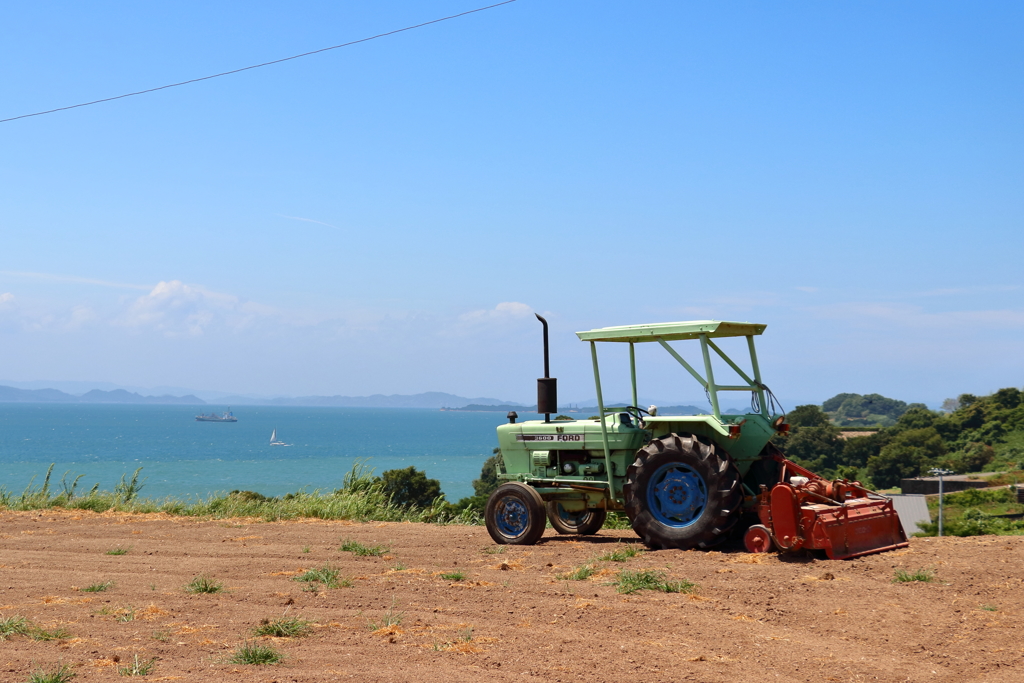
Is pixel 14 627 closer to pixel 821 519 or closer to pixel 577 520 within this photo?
pixel 821 519

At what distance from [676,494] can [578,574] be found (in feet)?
6.99

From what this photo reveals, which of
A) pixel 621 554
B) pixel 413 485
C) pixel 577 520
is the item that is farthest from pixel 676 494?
pixel 413 485

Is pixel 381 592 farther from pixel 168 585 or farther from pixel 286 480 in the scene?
pixel 286 480

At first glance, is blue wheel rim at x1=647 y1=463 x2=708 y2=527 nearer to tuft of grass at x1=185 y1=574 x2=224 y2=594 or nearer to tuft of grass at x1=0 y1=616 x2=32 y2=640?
tuft of grass at x1=185 y1=574 x2=224 y2=594

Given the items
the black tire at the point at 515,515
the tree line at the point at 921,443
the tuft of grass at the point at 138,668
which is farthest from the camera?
the tree line at the point at 921,443

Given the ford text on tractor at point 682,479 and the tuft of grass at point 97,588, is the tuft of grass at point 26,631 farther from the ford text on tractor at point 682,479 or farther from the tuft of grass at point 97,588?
the ford text on tractor at point 682,479

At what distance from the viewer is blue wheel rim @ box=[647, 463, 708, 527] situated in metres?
10.3

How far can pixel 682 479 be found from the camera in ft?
33.9

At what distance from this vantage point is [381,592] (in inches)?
317

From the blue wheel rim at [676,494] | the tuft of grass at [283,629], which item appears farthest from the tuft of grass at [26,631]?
the blue wheel rim at [676,494]

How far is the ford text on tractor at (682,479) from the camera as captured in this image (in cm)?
973

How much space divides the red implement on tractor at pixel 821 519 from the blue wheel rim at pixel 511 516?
9.51 feet

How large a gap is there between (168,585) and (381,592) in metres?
2.18

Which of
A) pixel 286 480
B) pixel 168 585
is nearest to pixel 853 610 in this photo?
pixel 168 585
